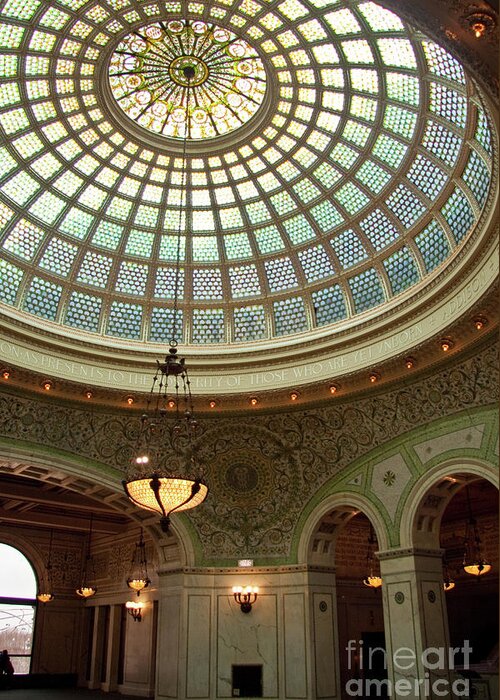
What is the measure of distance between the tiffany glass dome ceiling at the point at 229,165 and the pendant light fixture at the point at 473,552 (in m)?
6.72

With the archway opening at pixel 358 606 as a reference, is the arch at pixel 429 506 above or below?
above

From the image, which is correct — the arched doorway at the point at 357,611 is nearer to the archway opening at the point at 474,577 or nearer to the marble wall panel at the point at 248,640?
the archway opening at the point at 474,577

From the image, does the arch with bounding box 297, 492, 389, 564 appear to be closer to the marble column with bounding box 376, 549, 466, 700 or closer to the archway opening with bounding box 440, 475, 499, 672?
the marble column with bounding box 376, 549, 466, 700

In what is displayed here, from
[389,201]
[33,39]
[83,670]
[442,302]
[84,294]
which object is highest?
[33,39]

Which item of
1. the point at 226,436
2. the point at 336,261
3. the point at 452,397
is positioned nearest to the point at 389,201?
the point at 336,261

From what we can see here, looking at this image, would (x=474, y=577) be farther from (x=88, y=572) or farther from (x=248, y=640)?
(x=88, y=572)

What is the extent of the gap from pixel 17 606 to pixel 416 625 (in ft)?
48.8

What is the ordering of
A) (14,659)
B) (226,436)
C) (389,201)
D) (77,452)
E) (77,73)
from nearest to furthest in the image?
(77,73) → (389,201) → (77,452) → (226,436) → (14,659)

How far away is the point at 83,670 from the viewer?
22219mm

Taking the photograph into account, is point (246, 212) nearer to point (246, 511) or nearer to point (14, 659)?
point (246, 511)

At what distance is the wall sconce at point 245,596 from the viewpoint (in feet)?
51.5

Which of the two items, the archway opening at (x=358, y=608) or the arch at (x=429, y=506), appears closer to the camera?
the arch at (x=429, y=506)

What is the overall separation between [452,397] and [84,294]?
9.02 metres

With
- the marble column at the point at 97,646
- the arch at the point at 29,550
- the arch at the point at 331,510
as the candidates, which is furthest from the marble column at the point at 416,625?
the arch at the point at 29,550
